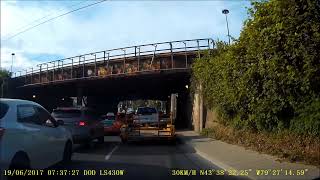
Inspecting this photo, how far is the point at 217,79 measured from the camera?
24828 millimetres

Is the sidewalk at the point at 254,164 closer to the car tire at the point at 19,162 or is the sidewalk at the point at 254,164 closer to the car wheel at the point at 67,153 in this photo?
the car wheel at the point at 67,153

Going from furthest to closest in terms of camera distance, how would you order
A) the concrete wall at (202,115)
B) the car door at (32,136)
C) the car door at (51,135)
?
the concrete wall at (202,115)
the car door at (51,135)
the car door at (32,136)

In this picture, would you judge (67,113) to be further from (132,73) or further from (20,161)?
(132,73)

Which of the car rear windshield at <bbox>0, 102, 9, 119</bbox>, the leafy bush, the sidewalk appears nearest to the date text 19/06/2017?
the car rear windshield at <bbox>0, 102, 9, 119</bbox>

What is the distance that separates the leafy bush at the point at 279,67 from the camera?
49.3ft

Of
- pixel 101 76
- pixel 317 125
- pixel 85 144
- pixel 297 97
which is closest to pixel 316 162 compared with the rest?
pixel 317 125

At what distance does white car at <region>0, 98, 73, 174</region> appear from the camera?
9750 millimetres

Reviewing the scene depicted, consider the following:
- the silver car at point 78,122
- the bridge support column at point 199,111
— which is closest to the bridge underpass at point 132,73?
the bridge support column at point 199,111

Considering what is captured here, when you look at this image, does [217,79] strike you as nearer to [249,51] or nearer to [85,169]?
[249,51]

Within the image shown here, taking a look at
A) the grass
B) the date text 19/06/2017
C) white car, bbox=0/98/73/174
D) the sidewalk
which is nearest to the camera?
white car, bbox=0/98/73/174

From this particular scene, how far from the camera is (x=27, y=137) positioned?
34.5ft

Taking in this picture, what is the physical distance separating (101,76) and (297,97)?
37.1 m

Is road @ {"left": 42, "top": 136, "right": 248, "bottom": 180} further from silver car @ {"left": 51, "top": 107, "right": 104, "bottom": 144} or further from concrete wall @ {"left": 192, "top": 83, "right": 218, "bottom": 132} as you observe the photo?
concrete wall @ {"left": 192, "top": 83, "right": 218, "bottom": 132}

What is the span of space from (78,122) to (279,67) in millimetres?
8571
